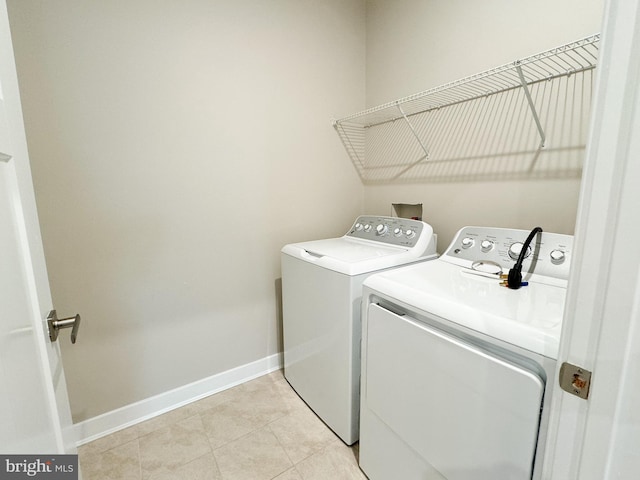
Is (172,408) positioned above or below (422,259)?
below

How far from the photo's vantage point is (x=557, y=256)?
1086 mm

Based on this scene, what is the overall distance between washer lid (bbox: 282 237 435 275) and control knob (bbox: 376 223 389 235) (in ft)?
0.25

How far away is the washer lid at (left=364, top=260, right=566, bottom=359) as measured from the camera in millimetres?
725

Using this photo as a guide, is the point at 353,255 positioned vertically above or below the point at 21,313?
below

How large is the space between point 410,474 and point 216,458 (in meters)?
0.91

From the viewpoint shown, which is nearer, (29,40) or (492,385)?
(492,385)

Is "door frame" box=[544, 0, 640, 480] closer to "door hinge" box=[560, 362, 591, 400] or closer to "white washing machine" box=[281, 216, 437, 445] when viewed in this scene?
"door hinge" box=[560, 362, 591, 400]

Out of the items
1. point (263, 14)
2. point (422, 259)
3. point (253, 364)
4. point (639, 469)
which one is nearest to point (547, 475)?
point (639, 469)

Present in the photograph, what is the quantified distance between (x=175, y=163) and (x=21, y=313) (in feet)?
3.72

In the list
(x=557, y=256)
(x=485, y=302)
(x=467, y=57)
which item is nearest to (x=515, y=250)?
(x=557, y=256)

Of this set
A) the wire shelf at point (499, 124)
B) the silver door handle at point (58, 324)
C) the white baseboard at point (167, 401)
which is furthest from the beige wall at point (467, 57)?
the silver door handle at point (58, 324)

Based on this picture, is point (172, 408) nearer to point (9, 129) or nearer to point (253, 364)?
point (253, 364)

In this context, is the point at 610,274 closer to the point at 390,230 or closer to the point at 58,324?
the point at 58,324

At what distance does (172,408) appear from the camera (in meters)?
1.71
